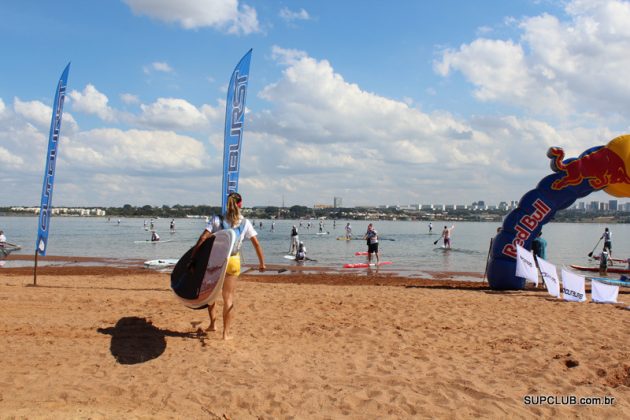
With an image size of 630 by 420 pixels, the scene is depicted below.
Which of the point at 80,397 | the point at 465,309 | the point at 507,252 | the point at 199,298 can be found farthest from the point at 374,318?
the point at 507,252

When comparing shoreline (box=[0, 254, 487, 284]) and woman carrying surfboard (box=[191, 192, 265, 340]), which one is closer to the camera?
woman carrying surfboard (box=[191, 192, 265, 340])

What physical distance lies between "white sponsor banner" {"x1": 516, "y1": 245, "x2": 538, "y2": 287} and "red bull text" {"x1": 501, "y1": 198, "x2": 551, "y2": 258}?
0.55 meters

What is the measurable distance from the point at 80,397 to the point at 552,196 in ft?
38.1

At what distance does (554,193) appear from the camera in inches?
486

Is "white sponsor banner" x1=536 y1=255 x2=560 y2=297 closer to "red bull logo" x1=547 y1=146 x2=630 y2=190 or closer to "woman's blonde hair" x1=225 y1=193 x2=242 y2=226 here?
"red bull logo" x1=547 y1=146 x2=630 y2=190

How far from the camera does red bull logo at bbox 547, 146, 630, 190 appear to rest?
11.7 meters

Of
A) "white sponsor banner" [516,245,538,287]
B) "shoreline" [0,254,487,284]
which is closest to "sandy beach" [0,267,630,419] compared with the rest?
"white sponsor banner" [516,245,538,287]

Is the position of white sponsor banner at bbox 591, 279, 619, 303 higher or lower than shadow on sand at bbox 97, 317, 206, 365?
higher

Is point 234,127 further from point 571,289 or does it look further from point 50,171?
point 571,289

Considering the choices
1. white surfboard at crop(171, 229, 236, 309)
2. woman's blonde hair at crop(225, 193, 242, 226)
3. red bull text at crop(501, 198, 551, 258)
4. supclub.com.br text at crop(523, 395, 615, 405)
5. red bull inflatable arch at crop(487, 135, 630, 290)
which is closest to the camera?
supclub.com.br text at crop(523, 395, 615, 405)

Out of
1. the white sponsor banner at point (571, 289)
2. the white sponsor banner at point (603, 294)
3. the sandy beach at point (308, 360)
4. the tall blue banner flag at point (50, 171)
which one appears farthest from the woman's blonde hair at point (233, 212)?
the white sponsor banner at point (603, 294)

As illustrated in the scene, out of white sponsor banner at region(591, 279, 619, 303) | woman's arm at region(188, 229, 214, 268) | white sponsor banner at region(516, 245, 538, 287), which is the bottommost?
white sponsor banner at region(591, 279, 619, 303)

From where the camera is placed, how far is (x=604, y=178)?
11.9m

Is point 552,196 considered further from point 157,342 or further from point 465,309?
point 157,342
